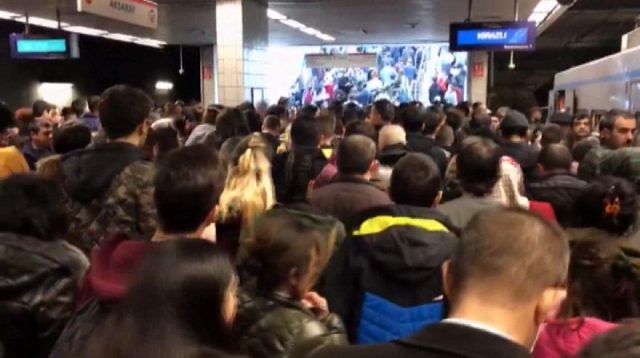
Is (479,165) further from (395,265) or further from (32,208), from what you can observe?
(32,208)

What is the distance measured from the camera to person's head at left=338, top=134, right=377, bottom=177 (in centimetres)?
385

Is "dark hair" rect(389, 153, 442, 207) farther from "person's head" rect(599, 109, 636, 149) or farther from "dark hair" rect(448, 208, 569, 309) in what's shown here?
"person's head" rect(599, 109, 636, 149)

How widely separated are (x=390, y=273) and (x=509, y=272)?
4.61ft

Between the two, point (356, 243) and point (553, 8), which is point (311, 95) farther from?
point (356, 243)

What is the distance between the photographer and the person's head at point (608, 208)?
8.95 feet

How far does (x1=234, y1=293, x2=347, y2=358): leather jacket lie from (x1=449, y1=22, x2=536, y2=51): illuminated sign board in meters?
9.75

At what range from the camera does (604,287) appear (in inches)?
82.0

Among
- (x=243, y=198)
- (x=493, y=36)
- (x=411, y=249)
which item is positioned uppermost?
(x=493, y=36)

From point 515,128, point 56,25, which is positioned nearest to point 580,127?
point 515,128

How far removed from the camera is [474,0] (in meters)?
12.7

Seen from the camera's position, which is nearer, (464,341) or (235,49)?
(464,341)

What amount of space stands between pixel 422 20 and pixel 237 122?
11226 mm

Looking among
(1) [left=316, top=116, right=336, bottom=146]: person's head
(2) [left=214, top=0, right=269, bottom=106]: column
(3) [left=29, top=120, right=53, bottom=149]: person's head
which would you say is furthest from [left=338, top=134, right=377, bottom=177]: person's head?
(2) [left=214, top=0, right=269, bottom=106]: column

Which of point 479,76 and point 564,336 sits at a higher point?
point 479,76
